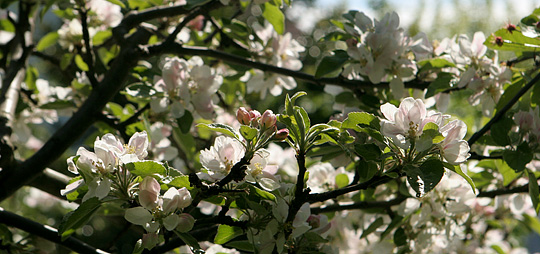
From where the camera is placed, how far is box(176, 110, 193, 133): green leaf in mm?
1394

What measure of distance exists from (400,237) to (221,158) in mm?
654

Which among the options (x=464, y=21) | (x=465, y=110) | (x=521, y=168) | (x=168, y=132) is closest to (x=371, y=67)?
(x=521, y=168)

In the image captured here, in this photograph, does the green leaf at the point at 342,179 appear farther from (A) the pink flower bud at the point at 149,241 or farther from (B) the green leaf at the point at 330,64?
(A) the pink flower bud at the point at 149,241

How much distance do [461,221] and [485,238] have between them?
769 millimetres

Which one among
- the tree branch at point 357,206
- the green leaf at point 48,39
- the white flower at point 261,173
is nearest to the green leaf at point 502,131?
the tree branch at point 357,206

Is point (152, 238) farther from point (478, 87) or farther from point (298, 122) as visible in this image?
point (478, 87)

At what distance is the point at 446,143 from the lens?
874 millimetres

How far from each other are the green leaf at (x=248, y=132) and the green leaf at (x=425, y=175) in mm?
230

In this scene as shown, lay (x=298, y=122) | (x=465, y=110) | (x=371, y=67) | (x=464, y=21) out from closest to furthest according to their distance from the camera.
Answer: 1. (x=298, y=122)
2. (x=371, y=67)
3. (x=465, y=110)
4. (x=464, y=21)

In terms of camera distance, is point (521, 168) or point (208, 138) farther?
point (208, 138)

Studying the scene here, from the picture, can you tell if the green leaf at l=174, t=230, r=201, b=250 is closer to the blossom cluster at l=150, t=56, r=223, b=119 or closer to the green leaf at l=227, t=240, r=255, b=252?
the green leaf at l=227, t=240, r=255, b=252

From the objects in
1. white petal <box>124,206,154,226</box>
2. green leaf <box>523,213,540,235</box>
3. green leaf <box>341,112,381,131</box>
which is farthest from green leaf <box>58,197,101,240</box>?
green leaf <box>523,213,540,235</box>

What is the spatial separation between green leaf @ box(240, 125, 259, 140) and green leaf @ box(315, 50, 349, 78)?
1.68 feet

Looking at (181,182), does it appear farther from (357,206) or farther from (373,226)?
(373,226)
